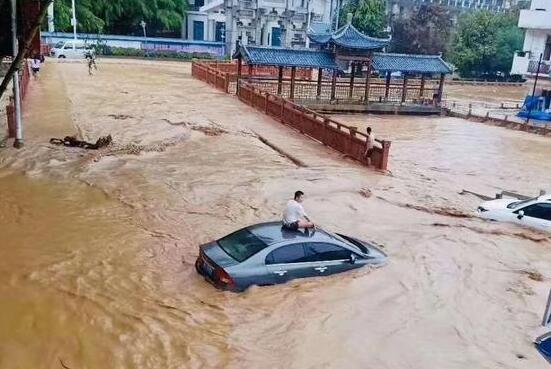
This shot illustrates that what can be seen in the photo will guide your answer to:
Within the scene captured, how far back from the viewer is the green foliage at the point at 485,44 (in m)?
69.1

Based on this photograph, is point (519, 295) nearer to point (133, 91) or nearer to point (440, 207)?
point (440, 207)

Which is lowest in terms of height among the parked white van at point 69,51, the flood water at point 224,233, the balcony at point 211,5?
the flood water at point 224,233

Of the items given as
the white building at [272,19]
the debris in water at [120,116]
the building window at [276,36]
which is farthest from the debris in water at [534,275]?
the building window at [276,36]

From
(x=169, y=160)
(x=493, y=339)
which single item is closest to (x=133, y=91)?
(x=169, y=160)

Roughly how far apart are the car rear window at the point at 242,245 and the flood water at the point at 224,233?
2.10 feet

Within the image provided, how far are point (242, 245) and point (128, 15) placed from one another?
67.4 meters

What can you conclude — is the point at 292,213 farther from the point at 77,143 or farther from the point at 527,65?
the point at 527,65

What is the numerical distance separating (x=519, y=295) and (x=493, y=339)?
2097 millimetres

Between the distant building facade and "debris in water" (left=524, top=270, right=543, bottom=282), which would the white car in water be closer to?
"debris in water" (left=524, top=270, right=543, bottom=282)

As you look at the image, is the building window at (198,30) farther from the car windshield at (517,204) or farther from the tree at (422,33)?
the car windshield at (517,204)

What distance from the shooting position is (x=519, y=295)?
427 inches

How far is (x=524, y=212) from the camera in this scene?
14.6 meters

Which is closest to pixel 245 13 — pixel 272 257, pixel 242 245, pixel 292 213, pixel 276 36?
pixel 276 36

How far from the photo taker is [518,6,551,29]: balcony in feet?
134
